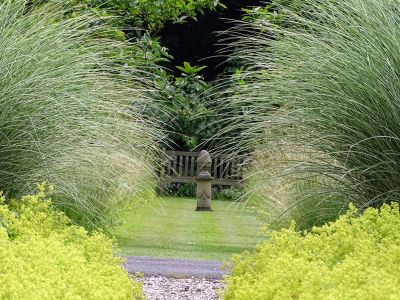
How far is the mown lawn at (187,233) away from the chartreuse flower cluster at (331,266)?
1.88 m

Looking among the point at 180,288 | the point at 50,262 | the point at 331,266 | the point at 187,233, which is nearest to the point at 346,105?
the point at 331,266

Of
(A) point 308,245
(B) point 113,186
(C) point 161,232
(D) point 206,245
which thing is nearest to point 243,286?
(A) point 308,245

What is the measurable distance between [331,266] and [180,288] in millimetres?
1949

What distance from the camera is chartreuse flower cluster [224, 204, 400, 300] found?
4164 millimetres

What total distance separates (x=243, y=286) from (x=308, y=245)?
0.63m

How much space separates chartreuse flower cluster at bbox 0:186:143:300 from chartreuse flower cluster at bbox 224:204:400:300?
0.65 m

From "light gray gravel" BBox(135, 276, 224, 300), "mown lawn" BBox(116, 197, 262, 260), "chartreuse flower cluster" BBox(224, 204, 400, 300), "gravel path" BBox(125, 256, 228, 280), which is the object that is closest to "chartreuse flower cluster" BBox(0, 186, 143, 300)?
"chartreuse flower cluster" BBox(224, 204, 400, 300)

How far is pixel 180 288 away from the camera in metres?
6.91

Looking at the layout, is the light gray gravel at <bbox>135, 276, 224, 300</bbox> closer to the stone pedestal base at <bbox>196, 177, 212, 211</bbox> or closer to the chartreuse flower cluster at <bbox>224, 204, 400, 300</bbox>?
the chartreuse flower cluster at <bbox>224, 204, 400, 300</bbox>

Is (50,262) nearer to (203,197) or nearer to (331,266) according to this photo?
(331,266)

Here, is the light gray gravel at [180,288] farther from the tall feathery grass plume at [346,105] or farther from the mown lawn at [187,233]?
the tall feathery grass plume at [346,105]

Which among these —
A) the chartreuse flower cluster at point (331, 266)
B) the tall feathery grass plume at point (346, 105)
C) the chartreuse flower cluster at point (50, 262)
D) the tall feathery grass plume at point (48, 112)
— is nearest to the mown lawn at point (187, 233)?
the tall feathery grass plume at point (48, 112)

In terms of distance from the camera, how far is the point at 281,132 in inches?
266

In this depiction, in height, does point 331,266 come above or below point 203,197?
above
